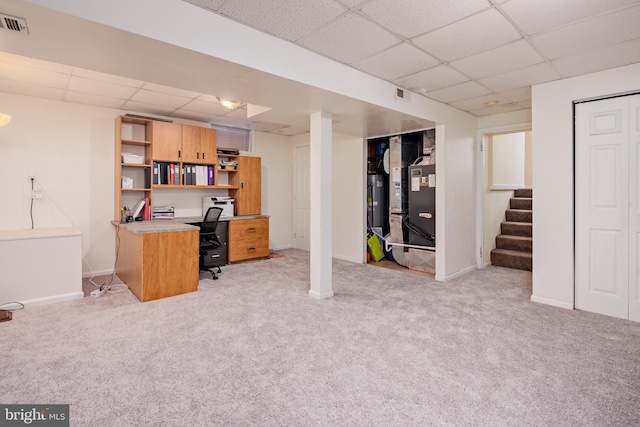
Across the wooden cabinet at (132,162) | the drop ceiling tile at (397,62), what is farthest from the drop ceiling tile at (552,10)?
the wooden cabinet at (132,162)

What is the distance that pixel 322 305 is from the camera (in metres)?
3.53

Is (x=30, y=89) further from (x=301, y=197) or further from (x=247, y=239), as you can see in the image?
(x=301, y=197)

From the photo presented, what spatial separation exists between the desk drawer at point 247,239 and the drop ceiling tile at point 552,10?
4541 millimetres

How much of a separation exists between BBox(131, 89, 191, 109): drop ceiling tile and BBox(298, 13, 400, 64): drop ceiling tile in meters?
2.40

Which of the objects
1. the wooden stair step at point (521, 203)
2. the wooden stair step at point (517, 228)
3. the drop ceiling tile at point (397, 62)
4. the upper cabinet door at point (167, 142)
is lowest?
the wooden stair step at point (517, 228)

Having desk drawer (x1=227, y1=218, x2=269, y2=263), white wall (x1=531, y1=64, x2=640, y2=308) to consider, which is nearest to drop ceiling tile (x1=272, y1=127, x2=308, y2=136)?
desk drawer (x1=227, y1=218, x2=269, y2=263)

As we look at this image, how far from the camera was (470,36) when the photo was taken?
8.49ft

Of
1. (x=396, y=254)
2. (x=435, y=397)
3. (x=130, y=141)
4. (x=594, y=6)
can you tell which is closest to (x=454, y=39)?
(x=594, y=6)

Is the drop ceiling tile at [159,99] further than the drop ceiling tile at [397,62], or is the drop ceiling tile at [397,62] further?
the drop ceiling tile at [159,99]

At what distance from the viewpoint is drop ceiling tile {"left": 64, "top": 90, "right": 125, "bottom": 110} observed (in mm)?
4195

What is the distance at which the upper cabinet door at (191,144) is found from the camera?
5145mm

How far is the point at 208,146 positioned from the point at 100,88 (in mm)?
1733

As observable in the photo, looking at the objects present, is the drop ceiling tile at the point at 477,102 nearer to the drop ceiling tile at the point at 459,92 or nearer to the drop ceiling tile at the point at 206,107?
the drop ceiling tile at the point at 459,92

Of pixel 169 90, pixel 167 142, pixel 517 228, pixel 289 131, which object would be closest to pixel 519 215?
pixel 517 228
